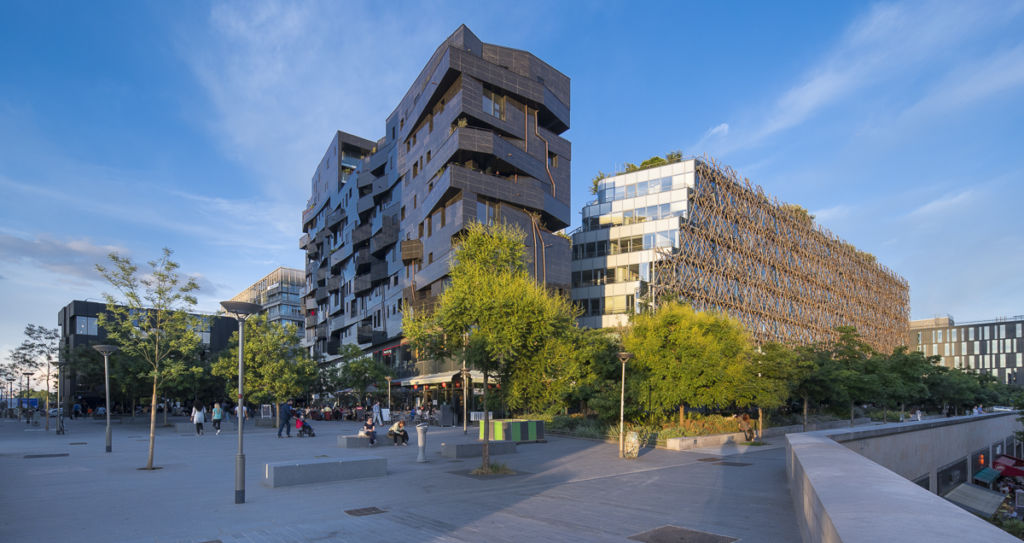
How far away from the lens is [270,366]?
41.1 meters

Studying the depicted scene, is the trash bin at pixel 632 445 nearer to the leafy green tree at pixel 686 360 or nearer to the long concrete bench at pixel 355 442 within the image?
the leafy green tree at pixel 686 360

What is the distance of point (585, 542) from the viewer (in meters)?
8.67

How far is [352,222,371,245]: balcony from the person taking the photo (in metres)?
69.4

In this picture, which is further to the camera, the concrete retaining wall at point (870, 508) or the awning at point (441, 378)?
the awning at point (441, 378)

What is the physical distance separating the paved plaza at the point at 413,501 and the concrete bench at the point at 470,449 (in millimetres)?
415

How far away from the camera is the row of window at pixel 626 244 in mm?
63250

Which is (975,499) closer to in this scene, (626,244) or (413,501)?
(413,501)

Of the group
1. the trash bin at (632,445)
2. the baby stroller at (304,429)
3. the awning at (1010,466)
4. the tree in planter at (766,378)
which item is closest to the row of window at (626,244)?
the tree in planter at (766,378)

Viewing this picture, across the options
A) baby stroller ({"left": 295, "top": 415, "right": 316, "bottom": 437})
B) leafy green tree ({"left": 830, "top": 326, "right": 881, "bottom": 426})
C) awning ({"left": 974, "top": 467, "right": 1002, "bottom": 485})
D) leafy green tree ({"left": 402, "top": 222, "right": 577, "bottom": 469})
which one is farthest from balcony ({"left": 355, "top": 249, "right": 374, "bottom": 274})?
awning ({"left": 974, "top": 467, "right": 1002, "bottom": 485})

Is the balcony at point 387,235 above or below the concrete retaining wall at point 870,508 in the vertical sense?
above

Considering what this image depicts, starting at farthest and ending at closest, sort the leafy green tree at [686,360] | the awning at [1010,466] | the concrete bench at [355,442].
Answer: the awning at [1010,466]
the leafy green tree at [686,360]
the concrete bench at [355,442]

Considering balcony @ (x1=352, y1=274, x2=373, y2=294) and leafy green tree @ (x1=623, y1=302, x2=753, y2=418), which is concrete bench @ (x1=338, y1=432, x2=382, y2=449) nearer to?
leafy green tree @ (x1=623, y1=302, x2=753, y2=418)

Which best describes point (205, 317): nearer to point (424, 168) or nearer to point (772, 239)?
point (424, 168)

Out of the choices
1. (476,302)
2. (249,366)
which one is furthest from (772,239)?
(476,302)
